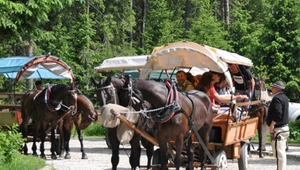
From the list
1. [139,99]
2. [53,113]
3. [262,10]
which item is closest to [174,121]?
[139,99]

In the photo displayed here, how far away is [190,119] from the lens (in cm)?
1239

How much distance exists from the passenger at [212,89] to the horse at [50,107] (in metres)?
4.13

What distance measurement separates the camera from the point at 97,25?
156 ft

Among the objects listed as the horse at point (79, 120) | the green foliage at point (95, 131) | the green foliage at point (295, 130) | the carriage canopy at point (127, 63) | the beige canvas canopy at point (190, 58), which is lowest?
the green foliage at point (95, 131)

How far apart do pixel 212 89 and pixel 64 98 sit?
184 inches

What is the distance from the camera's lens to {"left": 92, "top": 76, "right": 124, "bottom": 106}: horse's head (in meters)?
11.6

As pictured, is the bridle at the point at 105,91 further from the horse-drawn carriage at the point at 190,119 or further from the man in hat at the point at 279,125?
the man in hat at the point at 279,125

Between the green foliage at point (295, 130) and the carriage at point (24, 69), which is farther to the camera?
the green foliage at point (295, 130)

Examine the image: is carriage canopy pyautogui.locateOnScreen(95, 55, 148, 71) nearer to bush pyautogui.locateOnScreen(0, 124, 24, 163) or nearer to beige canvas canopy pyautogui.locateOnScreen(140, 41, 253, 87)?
beige canvas canopy pyautogui.locateOnScreen(140, 41, 253, 87)

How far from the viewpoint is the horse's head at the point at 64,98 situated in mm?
17281

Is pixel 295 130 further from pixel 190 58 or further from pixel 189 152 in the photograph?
pixel 189 152

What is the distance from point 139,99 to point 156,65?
3.34 meters

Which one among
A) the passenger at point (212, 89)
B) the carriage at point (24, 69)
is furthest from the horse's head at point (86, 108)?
the passenger at point (212, 89)

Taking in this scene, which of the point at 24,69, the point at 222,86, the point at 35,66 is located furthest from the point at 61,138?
the point at 222,86
